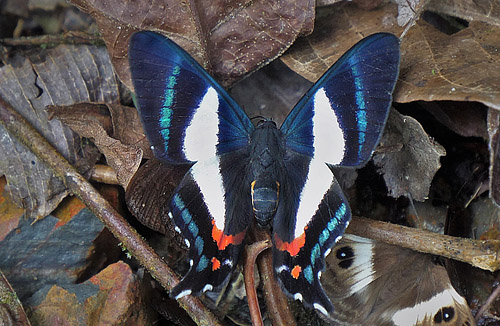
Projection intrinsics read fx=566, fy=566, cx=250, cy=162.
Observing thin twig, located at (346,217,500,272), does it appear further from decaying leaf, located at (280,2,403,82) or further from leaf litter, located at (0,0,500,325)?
decaying leaf, located at (280,2,403,82)

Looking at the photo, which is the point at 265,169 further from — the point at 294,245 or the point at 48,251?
the point at 48,251

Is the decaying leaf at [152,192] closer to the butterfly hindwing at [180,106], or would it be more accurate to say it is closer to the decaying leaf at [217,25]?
the butterfly hindwing at [180,106]

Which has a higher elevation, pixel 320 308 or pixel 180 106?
pixel 180 106

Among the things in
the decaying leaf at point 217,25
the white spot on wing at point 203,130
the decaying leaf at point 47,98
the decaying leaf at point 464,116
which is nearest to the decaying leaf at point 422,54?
the decaying leaf at point 217,25

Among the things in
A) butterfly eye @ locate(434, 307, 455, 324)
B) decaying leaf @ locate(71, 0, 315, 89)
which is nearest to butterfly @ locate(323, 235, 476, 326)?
butterfly eye @ locate(434, 307, 455, 324)

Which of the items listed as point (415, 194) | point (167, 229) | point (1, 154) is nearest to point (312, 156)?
point (415, 194)

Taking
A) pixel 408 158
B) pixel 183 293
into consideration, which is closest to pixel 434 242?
pixel 408 158
